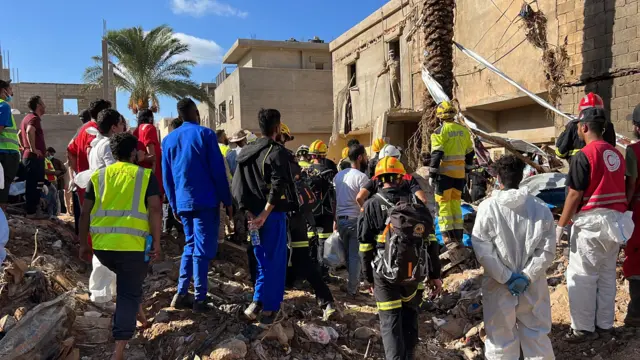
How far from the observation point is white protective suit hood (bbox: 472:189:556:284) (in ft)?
→ 10.8

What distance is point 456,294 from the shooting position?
17.6 feet

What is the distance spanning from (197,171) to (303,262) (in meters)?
1.33

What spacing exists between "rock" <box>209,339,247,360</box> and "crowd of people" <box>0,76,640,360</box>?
1.06 ft

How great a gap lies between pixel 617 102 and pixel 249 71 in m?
18.6

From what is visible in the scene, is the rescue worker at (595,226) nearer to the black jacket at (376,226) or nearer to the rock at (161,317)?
the black jacket at (376,226)

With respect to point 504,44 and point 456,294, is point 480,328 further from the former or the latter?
point 504,44

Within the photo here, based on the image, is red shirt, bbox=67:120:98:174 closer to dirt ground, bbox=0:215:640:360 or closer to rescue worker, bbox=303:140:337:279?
dirt ground, bbox=0:215:640:360

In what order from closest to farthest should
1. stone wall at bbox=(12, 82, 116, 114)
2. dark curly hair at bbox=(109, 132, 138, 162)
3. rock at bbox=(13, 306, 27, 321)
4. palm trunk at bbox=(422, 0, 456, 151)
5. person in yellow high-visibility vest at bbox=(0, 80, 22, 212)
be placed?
1. dark curly hair at bbox=(109, 132, 138, 162)
2. rock at bbox=(13, 306, 27, 321)
3. person in yellow high-visibility vest at bbox=(0, 80, 22, 212)
4. palm trunk at bbox=(422, 0, 456, 151)
5. stone wall at bbox=(12, 82, 116, 114)

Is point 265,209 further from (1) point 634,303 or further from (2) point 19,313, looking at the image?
(1) point 634,303

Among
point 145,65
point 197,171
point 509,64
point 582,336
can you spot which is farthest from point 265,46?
point 582,336

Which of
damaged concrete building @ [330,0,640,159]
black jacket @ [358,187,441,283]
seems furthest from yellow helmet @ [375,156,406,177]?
damaged concrete building @ [330,0,640,159]

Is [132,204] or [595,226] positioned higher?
[132,204]

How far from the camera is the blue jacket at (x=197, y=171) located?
399 cm

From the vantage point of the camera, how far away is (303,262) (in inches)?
170
